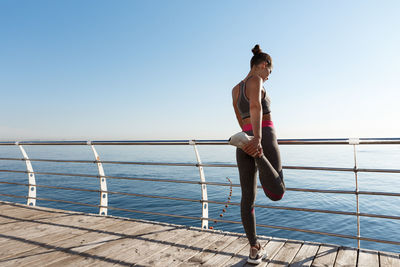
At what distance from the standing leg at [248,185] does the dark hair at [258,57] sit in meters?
0.72

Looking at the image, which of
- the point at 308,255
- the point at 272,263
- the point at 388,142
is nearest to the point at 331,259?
the point at 308,255

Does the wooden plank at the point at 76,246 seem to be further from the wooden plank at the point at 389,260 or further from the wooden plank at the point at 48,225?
the wooden plank at the point at 389,260

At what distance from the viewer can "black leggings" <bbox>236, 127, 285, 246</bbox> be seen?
1.87m

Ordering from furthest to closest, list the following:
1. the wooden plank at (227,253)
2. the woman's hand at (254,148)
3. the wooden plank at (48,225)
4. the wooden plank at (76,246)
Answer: the wooden plank at (48,225), the wooden plank at (76,246), the wooden plank at (227,253), the woman's hand at (254,148)

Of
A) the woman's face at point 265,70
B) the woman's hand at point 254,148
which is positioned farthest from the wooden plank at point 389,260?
the woman's face at point 265,70

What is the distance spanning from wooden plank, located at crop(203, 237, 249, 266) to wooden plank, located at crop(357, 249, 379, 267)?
→ 1.03 m

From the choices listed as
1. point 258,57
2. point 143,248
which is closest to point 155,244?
point 143,248

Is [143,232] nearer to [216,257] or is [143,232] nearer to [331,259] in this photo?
[216,257]

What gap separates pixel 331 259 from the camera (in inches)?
87.7

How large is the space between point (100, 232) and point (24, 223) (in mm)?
1296

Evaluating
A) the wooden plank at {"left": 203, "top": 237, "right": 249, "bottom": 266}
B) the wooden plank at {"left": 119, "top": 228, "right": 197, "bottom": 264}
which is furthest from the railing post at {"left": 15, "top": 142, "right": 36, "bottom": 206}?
the wooden plank at {"left": 203, "top": 237, "right": 249, "bottom": 266}

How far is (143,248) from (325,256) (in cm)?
174

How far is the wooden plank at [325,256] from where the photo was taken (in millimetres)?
2150

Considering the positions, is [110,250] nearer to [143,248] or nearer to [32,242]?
[143,248]
